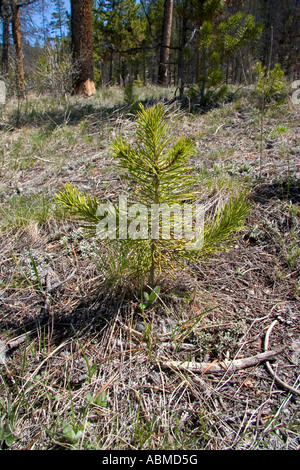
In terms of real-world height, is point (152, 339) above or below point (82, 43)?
below

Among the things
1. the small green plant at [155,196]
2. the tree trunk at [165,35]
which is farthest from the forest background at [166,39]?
the small green plant at [155,196]

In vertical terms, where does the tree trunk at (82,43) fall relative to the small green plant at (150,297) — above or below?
above

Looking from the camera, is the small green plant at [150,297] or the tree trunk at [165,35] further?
the tree trunk at [165,35]

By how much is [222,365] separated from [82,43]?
7290 mm

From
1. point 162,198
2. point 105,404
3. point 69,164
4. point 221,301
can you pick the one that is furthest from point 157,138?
point 69,164

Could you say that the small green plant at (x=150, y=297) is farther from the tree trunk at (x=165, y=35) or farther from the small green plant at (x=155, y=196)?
the tree trunk at (x=165, y=35)

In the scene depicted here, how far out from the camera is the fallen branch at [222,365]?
1.34 meters

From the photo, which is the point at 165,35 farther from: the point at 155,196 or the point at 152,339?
the point at 152,339

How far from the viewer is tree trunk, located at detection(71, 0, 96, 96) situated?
5.96 meters

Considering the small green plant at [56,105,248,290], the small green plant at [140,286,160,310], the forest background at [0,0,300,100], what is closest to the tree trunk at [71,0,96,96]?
the forest background at [0,0,300,100]

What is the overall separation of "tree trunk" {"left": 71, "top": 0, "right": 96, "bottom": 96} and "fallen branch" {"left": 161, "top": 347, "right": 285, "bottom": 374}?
6.25m

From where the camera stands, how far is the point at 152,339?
57.4 inches

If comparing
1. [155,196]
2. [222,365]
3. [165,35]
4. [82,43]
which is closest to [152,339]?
[222,365]

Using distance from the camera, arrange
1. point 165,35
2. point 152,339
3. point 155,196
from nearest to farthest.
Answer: point 155,196, point 152,339, point 165,35
